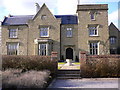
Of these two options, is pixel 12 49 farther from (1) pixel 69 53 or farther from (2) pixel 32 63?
(2) pixel 32 63

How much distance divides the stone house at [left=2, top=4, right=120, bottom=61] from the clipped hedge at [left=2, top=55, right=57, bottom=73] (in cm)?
1462

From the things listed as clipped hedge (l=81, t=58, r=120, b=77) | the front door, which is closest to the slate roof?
the front door

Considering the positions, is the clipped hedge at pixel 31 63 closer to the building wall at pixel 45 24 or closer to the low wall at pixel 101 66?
the low wall at pixel 101 66

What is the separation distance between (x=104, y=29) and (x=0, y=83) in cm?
2307

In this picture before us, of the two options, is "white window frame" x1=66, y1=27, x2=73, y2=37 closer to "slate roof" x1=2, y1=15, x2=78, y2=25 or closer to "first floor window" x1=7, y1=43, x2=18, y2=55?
"slate roof" x1=2, y1=15, x2=78, y2=25

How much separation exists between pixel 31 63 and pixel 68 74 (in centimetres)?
309

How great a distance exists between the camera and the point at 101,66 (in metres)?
12.4

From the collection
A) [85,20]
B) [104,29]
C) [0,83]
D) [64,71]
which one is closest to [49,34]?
[85,20]

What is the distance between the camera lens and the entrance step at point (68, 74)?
12.4 meters

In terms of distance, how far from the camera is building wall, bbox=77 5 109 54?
27.7 meters

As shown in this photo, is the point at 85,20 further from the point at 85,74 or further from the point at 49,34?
the point at 85,74

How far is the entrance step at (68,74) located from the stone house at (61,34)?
47.9 ft

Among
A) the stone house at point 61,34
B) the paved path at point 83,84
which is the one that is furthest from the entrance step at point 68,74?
the stone house at point 61,34

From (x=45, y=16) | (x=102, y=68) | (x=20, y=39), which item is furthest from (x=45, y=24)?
(x=102, y=68)
